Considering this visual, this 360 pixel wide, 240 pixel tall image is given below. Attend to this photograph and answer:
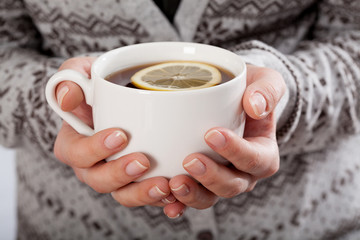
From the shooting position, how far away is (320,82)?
70 centimetres

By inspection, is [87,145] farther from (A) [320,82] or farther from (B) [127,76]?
(A) [320,82]

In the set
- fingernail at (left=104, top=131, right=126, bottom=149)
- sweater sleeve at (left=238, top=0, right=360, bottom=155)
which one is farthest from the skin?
sweater sleeve at (left=238, top=0, right=360, bottom=155)

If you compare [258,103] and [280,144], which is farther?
[280,144]

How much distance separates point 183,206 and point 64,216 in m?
0.39

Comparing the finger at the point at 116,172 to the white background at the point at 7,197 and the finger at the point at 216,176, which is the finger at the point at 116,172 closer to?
the finger at the point at 216,176

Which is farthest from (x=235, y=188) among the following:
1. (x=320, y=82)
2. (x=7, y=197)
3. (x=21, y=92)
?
(x=7, y=197)

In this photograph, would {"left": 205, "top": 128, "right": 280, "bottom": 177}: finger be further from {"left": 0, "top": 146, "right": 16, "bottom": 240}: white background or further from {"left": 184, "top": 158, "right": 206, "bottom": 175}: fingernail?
{"left": 0, "top": 146, "right": 16, "bottom": 240}: white background

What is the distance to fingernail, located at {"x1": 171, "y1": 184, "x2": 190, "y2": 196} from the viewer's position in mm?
427

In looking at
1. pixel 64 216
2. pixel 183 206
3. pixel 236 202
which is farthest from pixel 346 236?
pixel 64 216

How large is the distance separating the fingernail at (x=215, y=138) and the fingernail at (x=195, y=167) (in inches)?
1.0

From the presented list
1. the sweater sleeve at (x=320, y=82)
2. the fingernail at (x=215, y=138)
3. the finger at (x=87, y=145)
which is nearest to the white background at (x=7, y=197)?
the finger at (x=87, y=145)

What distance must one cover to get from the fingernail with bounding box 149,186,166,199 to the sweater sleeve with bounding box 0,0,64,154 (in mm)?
291

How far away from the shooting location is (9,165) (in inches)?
58.2

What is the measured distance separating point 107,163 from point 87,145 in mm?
32
